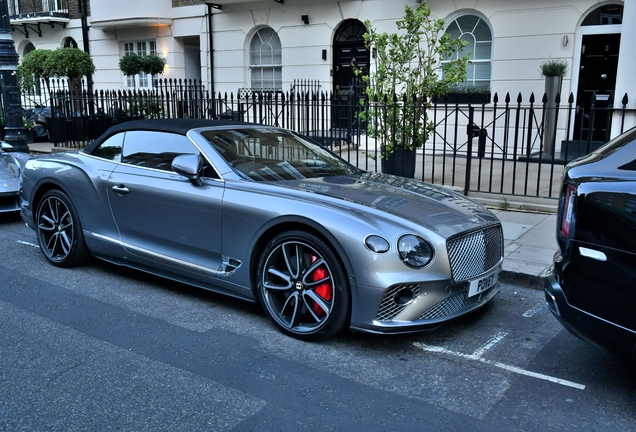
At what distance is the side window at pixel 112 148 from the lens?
18.9ft

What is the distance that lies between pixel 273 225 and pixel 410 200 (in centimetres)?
108

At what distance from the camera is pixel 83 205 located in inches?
227

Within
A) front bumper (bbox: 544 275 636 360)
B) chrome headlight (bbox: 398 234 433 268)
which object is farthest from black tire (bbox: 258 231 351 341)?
front bumper (bbox: 544 275 636 360)

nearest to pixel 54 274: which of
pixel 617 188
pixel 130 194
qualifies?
pixel 130 194

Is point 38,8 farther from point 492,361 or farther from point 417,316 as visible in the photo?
point 492,361

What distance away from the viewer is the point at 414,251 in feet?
13.1

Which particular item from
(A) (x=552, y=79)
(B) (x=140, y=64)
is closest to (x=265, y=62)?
(B) (x=140, y=64)

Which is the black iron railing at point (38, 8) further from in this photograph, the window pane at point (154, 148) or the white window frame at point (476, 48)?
the window pane at point (154, 148)

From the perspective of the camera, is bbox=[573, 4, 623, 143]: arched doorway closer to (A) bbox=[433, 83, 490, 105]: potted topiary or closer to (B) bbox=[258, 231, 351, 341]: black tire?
(A) bbox=[433, 83, 490, 105]: potted topiary

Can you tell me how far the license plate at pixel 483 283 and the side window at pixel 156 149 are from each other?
219 cm

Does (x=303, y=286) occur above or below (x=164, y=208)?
below

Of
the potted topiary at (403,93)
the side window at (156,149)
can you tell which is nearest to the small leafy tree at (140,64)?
the potted topiary at (403,93)

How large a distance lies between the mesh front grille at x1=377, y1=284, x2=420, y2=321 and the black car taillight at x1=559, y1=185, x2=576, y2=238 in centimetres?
97

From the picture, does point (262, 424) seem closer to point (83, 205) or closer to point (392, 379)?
point (392, 379)
